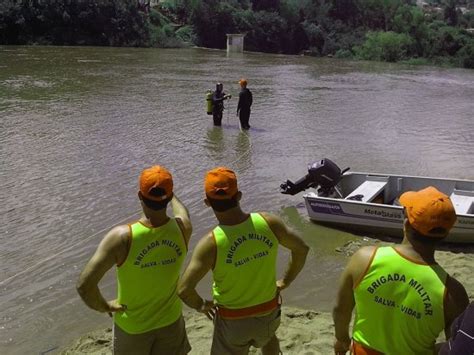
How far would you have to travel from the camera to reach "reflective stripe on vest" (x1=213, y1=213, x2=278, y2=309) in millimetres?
3246

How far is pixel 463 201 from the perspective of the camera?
28.2ft

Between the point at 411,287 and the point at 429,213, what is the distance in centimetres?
37

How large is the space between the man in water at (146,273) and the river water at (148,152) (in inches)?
94.2

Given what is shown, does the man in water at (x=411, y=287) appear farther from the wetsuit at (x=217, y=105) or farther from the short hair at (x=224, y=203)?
the wetsuit at (x=217, y=105)

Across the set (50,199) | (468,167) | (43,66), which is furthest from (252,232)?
(43,66)

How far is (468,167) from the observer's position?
12.8 m

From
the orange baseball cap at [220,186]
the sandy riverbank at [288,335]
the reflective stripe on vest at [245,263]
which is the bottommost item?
the sandy riverbank at [288,335]

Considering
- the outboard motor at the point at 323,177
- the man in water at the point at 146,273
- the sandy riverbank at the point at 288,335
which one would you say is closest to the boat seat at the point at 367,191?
the outboard motor at the point at 323,177

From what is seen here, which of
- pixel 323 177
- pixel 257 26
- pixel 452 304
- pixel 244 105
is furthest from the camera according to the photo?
pixel 257 26

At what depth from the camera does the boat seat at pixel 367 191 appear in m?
8.69

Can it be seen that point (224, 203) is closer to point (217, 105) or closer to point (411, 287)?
point (411, 287)

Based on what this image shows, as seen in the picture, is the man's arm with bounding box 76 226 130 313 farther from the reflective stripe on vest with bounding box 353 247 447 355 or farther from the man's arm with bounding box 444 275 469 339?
the man's arm with bounding box 444 275 469 339

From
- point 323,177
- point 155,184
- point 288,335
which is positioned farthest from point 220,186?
point 323,177

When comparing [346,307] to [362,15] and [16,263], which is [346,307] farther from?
[362,15]
